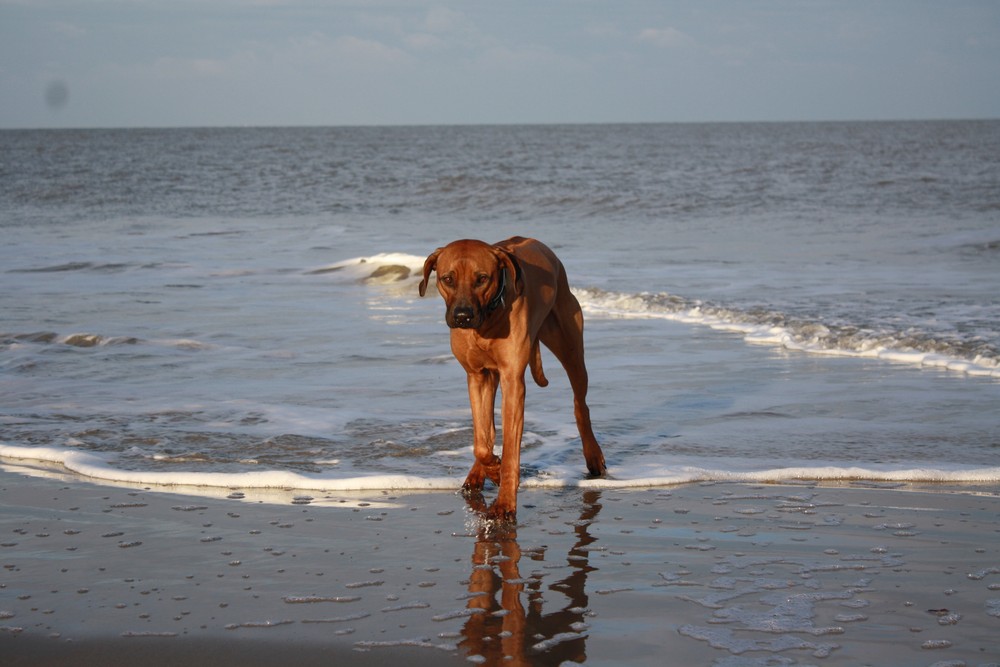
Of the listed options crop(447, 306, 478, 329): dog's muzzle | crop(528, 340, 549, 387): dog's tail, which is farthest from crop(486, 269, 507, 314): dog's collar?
crop(528, 340, 549, 387): dog's tail

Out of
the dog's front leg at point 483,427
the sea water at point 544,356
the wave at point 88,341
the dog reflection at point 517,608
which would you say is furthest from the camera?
the wave at point 88,341

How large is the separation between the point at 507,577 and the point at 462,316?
108cm

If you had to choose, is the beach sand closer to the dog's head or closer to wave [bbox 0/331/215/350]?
the dog's head

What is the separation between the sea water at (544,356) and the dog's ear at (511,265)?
1168mm

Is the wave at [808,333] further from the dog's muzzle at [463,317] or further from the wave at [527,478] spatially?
the dog's muzzle at [463,317]

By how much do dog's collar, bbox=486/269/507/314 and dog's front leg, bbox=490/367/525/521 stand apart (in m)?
0.37

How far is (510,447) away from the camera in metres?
5.13

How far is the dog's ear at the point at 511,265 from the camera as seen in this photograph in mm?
4961

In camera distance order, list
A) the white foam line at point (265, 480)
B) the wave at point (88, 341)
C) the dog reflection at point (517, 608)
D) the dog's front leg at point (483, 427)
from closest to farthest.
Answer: the dog reflection at point (517, 608) < the dog's front leg at point (483, 427) < the white foam line at point (265, 480) < the wave at point (88, 341)

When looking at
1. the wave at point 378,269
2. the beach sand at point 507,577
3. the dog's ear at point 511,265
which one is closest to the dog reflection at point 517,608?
the beach sand at point 507,577

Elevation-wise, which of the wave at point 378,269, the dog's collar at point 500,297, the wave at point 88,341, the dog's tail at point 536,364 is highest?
the dog's collar at point 500,297

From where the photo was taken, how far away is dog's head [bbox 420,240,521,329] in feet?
15.7

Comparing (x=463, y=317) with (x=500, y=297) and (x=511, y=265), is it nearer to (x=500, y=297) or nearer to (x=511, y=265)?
(x=500, y=297)

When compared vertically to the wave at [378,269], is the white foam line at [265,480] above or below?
below
